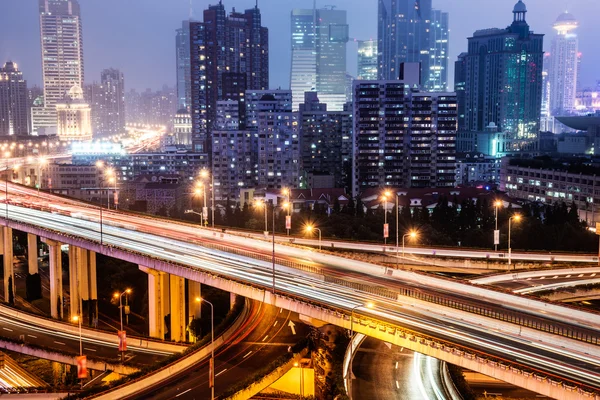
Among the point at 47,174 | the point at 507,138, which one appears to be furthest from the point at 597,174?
the point at 507,138

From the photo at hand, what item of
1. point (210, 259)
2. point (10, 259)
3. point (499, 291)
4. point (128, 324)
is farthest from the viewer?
point (10, 259)

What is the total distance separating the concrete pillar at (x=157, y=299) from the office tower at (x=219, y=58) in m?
102

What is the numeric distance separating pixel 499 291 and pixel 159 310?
62.1 feet

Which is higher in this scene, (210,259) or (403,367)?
(210,259)

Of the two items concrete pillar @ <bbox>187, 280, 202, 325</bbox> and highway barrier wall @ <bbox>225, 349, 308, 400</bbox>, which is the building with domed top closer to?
concrete pillar @ <bbox>187, 280, 202, 325</bbox>

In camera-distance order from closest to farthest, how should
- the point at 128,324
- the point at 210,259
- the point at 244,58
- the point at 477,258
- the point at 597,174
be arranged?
1. the point at 210,259
2. the point at 477,258
3. the point at 128,324
4. the point at 597,174
5. the point at 244,58

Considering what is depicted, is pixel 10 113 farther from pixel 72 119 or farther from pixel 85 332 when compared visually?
pixel 85 332

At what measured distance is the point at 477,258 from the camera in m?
44.2

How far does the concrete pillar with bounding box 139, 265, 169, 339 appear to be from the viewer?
40356 millimetres

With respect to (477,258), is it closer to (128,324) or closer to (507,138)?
(128,324)

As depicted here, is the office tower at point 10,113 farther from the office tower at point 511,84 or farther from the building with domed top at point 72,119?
the office tower at point 511,84

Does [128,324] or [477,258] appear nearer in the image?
[477,258]

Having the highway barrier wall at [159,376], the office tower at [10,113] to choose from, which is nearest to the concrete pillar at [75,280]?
the highway barrier wall at [159,376]

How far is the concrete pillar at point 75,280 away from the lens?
159 ft
